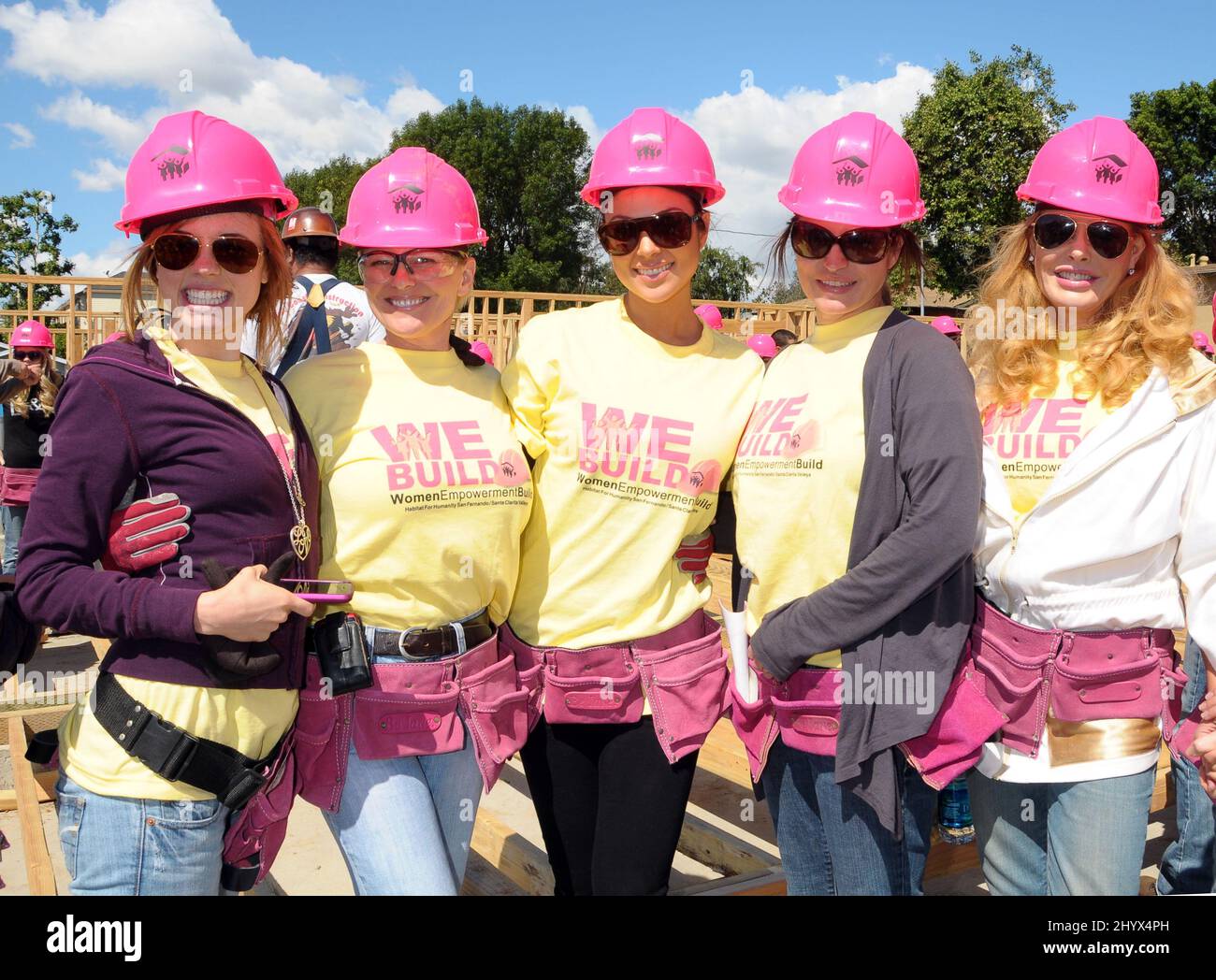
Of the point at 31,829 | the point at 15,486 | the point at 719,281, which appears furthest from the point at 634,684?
the point at 719,281

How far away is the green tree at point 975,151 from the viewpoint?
101 ft

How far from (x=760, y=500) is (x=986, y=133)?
33132 mm

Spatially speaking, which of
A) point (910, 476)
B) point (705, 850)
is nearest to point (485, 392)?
point (910, 476)

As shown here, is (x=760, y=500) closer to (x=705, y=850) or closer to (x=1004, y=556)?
(x=1004, y=556)

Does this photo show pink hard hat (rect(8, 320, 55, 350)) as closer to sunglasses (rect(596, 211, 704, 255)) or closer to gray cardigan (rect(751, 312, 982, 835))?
sunglasses (rect(596, 211, 704, 255))

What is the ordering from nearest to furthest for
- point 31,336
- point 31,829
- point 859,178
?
point 859,178, point 31,829, point 31,336

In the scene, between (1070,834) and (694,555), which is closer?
(1070,834)

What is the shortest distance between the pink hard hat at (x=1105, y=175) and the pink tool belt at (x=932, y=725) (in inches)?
49.3

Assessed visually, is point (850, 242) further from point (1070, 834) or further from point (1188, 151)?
point (1188, 151)

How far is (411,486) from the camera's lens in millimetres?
2469

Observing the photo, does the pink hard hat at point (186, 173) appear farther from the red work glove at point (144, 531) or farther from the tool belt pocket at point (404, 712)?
the tool belt pocket at point (404, 712)

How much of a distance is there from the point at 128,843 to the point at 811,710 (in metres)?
1.58

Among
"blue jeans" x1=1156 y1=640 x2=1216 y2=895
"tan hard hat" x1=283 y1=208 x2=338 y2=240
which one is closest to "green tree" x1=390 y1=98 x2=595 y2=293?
"tan hard hat" x1=283 y1=208 x2=338 y2=240

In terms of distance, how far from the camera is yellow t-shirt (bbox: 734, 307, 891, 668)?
2463 mm
